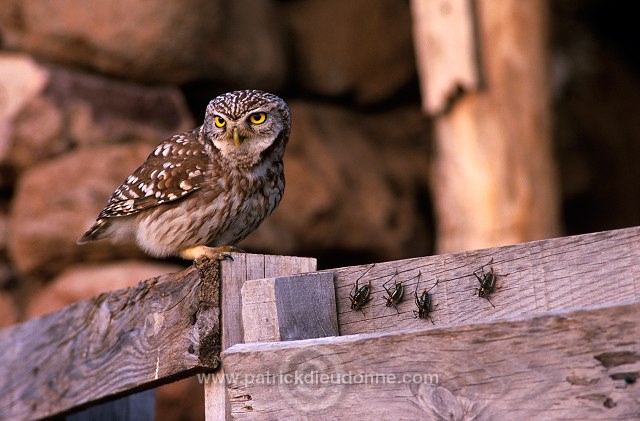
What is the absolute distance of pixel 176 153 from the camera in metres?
4.18

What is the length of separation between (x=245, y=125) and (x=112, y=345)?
140 cm

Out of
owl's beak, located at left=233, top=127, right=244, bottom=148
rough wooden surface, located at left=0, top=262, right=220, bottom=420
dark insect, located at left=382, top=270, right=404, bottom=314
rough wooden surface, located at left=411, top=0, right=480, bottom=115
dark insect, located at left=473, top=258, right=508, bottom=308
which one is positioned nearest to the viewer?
dark insect, located at left=473, top=258, right=508, bottom=308

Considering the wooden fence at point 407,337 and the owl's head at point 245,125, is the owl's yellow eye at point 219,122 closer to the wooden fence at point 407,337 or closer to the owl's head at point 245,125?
the owl's head at point 245,125

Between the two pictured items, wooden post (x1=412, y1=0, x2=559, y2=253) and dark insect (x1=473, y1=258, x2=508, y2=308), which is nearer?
dark insect (x1=473, y1=258, x2=508, y2=308)

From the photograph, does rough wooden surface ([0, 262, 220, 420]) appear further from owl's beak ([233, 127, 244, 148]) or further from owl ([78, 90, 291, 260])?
owl's beak ([233, 127, 244, 148])

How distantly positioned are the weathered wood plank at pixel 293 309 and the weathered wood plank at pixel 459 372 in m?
0.13

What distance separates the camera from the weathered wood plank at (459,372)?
1.66 m

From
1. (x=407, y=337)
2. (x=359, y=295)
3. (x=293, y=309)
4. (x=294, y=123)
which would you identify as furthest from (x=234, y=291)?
(x=294, y=123)

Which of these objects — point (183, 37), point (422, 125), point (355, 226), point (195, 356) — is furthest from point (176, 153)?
point (422, 125)

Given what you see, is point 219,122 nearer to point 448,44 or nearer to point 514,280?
point 514,280

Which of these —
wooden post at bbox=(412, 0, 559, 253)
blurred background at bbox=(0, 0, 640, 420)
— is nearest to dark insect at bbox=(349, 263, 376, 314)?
blurred background at bbox=(0, 0, 640, 420)

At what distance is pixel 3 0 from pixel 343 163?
2942 millimetres

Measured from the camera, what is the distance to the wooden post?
6520 millimetres

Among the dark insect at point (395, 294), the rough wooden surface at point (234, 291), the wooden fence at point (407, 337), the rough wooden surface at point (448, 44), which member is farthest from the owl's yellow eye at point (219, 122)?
the rough wooden surface at point (448, 44)
